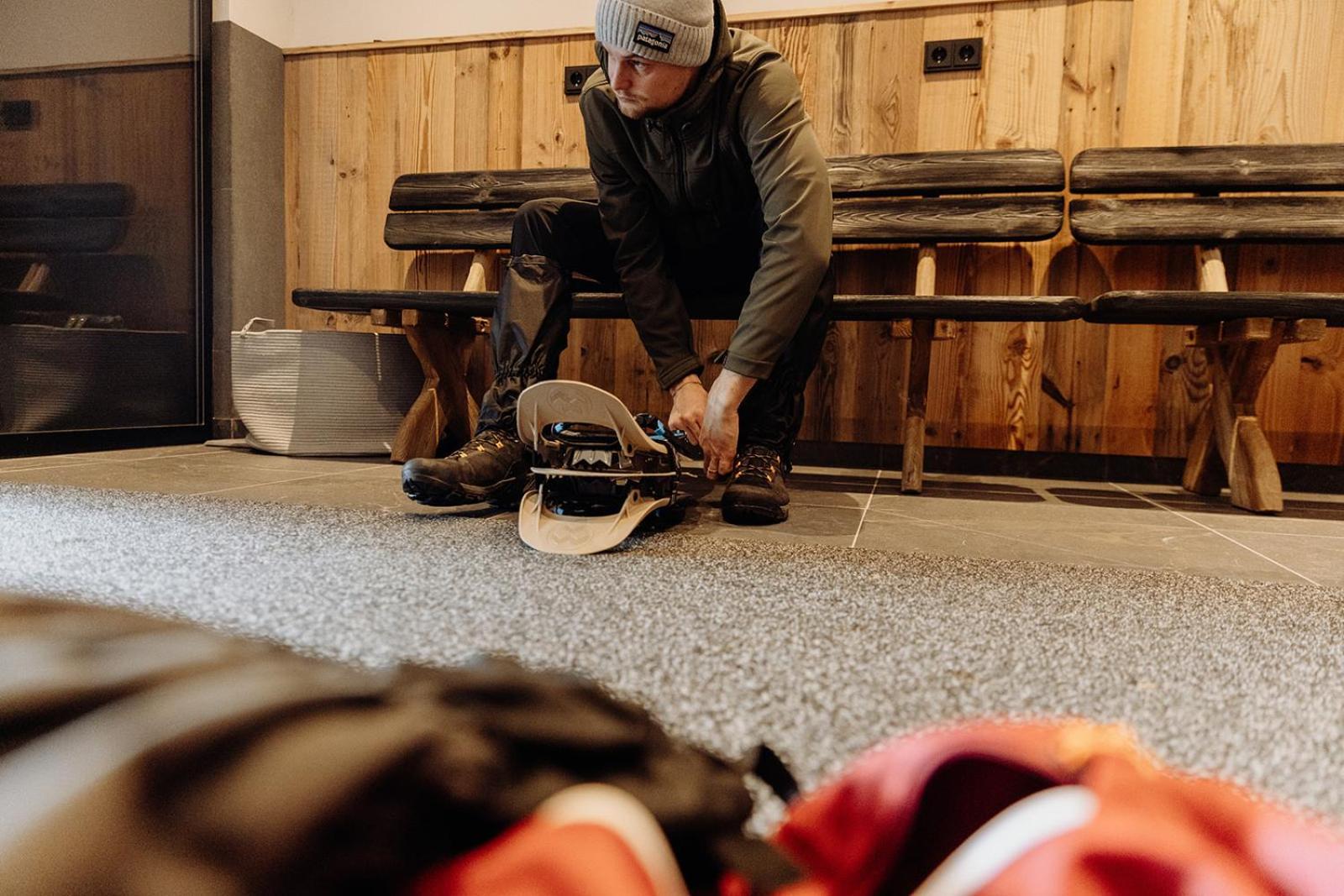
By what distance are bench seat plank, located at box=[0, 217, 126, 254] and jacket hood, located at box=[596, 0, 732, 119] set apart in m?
1.53

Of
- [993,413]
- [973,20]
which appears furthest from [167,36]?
[993,413]

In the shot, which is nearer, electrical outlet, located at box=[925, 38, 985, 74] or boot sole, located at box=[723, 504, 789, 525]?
boot sole, located at box=[723, 504, 789, 525]

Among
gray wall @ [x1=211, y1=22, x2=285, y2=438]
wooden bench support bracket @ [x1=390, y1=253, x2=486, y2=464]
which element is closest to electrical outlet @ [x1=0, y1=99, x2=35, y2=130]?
gray wall @ [x1=211, y1=22, x2=285, y2=438]

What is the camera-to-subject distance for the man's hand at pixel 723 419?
119 centimetres

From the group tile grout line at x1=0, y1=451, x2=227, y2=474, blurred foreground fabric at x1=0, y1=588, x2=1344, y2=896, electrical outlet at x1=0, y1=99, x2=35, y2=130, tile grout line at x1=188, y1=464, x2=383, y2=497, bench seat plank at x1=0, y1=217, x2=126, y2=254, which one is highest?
electrical outlet at x1=0, y1=99, x2=35, y2=130

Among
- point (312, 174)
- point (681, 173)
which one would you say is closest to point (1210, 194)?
point (681, 173)

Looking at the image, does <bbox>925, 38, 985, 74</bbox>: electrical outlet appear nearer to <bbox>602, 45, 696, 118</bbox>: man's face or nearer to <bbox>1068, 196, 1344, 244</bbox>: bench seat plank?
<bbox>1068, 196, 1344, 244</bbox>: bench seat plank

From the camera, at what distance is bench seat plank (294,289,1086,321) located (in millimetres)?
1470

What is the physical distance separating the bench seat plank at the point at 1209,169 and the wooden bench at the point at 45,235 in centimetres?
238

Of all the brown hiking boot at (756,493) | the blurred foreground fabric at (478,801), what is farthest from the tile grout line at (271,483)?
the blurred foreground fabric at (478,801)

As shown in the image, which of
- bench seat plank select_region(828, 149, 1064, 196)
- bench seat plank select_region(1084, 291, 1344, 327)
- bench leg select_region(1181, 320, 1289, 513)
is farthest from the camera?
bench seat plank select_region(828, 149, 1064, 196)

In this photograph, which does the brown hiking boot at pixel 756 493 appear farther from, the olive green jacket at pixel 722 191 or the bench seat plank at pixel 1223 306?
the bench seat plank at pixel 1223 306

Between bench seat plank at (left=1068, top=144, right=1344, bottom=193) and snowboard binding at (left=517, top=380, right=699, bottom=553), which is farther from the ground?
bench seat plank at (left=1068, top=144, right=1344, bottom=193)

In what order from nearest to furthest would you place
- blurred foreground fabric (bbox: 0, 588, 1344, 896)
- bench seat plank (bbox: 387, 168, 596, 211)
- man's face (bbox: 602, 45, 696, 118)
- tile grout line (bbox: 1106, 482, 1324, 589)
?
1. blurred foreground fabric (bbox: 0, 588, 1344, 896)
2. tile grout line (bbox: 1106, 482, 1324, 589)
3. man's face (bbox: 602, 45, 696, 118)
4. bench seat plank (bbox: 387, 168, 596, 211)
